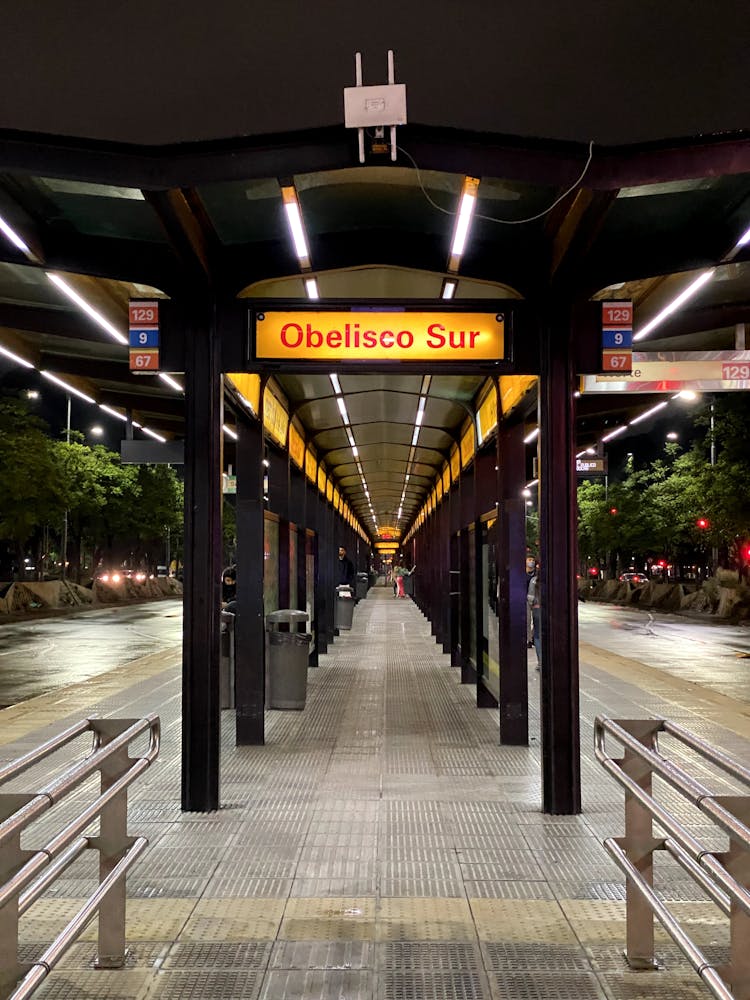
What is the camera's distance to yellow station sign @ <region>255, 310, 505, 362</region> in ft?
21.5

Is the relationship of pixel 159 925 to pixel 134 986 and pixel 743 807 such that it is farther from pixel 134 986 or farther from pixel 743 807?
pixel 743 807

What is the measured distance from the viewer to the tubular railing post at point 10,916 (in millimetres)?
2904

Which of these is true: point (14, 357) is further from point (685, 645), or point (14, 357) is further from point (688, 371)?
point (685, 645)

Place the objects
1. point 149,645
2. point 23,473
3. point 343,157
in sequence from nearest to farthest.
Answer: point 343,157 → point 149,645 → point 23,473

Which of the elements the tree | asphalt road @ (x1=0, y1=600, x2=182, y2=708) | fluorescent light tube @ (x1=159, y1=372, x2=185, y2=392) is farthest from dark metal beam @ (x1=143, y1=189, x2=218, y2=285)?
the tree

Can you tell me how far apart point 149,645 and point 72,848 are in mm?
17768

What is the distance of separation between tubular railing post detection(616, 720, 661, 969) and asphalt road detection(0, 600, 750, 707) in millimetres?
9366

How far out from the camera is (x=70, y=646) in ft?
67.3

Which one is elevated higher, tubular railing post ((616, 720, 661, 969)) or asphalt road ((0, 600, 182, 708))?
tubular railing post ((616, 720, 661, 969))

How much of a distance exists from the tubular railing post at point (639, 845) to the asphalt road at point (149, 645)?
9.37 metres

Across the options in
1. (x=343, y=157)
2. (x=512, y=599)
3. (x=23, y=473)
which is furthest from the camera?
(x=23, y=473)

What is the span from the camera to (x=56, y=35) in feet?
14.8

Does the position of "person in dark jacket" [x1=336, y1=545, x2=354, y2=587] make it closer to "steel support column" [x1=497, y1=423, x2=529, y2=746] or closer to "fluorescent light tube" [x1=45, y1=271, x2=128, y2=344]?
"steel support column" [x1=497, y1=423, x2=529, y2=746]

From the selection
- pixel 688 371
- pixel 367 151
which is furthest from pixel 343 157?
pixel 688 371
